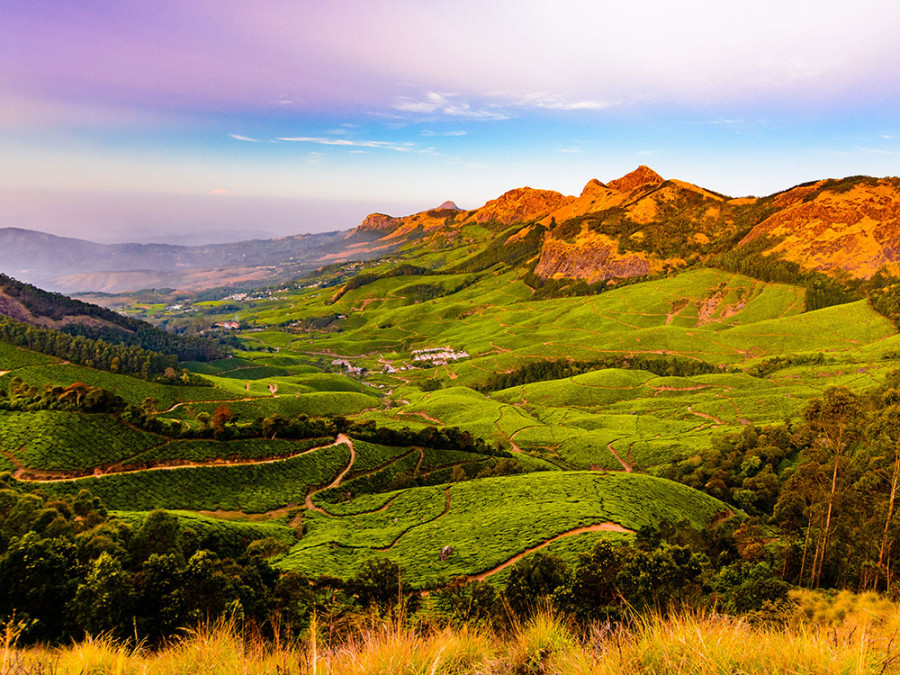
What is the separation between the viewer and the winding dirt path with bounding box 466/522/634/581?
32.9 m

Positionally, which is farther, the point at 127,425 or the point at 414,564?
the point at 127,425

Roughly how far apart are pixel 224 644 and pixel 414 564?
3375cm

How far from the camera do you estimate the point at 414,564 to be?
35.5 m

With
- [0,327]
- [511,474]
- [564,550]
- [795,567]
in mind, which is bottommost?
[511,474]

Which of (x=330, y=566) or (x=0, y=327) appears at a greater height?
(x=0, y=327)

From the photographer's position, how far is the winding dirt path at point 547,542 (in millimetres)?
32875

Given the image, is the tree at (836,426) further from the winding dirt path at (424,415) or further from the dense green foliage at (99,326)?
the dense green foliage at (99,326)

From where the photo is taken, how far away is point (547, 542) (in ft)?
120

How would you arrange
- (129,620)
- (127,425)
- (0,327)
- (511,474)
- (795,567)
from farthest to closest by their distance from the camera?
(0,327), (511,474), (127,425), (795,567), (129,620)

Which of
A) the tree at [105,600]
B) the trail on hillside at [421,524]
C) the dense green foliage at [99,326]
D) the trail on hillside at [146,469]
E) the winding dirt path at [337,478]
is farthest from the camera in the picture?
the dense green foliage at [99,326]

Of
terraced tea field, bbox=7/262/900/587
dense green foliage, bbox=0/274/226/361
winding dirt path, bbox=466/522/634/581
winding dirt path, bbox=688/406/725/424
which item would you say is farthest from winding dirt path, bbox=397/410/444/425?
dense green foliage, bbox=0/274/226/361

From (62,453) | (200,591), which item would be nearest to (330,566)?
(200,591)

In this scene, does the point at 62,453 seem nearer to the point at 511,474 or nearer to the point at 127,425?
the point at 127,425

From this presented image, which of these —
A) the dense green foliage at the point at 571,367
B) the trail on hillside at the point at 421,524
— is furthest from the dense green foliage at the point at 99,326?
the trail on hillside at the point at 421,524
